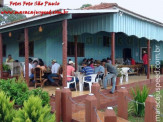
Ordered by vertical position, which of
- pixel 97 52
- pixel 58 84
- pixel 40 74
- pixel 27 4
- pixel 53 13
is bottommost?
pixel 58 84

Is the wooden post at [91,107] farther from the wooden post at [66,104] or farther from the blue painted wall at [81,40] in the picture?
the blue painted wall at [81,40]

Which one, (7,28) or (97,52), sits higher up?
(7,28)

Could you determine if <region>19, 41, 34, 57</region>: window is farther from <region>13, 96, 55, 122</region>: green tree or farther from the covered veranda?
<region>13, 96, 55, 122</region>: green tree

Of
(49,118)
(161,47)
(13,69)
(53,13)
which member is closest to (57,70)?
(53,13)

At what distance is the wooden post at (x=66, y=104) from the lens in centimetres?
476

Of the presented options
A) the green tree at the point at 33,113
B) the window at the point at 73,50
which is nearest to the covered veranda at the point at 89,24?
the window at the point at 73,50

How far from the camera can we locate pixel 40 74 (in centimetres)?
784

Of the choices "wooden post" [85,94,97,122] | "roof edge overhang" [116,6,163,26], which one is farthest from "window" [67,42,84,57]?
"wooden post" [85,94,97,122]

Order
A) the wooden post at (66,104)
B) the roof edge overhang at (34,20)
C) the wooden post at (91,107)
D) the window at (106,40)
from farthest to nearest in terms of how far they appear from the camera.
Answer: the window at (106,40)
the roof edge overhang at (34,20)
the wooden post at (66,104)
the wooden post at (91,107)

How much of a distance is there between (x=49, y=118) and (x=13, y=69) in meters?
8.60

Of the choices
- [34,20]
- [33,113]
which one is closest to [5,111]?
[33,113]

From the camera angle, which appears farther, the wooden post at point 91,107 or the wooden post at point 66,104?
the wooden post at point 66,104

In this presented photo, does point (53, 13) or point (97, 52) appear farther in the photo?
point (97, 52)

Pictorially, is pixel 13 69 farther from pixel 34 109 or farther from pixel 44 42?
pixel 34 109
